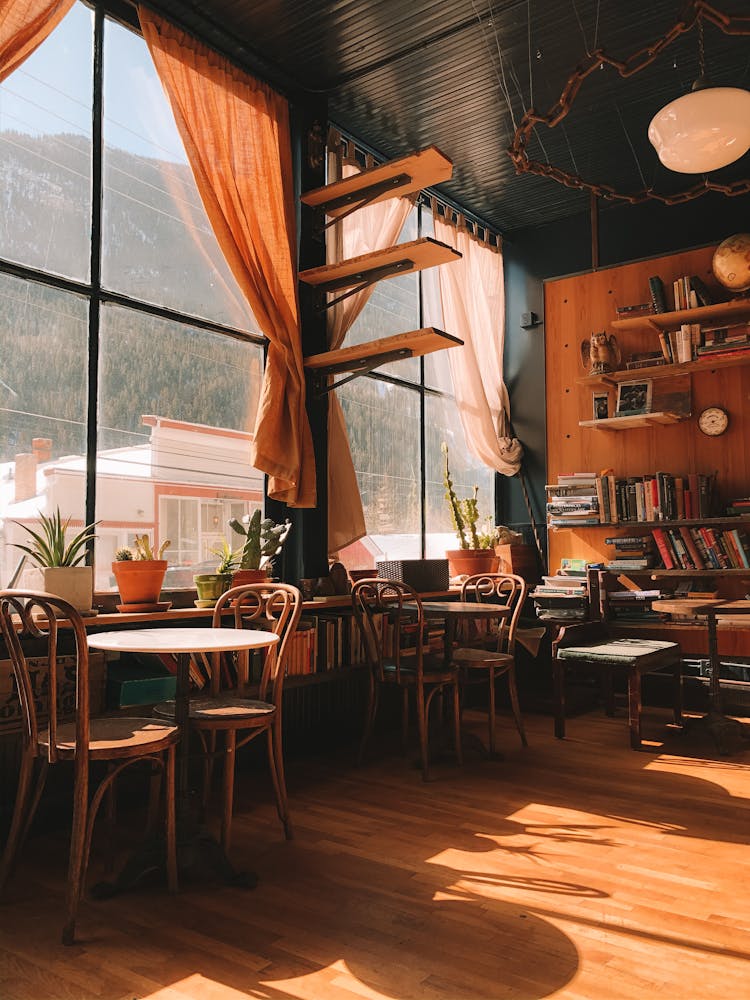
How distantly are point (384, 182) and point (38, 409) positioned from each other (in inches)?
88.4

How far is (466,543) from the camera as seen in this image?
19.1ft

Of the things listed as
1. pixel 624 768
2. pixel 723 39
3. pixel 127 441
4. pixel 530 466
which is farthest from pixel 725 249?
pixel 127 441

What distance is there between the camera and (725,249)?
5.30m

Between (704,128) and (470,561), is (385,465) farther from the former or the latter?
(704,128)

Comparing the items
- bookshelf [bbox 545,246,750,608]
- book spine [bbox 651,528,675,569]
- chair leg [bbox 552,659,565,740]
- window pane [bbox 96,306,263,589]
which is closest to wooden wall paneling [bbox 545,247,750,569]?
bookshelf [bbox 545,246,750,608]

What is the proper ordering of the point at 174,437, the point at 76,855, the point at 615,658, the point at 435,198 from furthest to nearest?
the point at 435,198, the point at 615,658, the point at 174,437, the point at 76,855

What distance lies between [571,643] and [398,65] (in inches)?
138

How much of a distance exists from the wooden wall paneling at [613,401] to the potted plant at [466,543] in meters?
0.67

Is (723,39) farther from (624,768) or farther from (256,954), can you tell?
(256,954)

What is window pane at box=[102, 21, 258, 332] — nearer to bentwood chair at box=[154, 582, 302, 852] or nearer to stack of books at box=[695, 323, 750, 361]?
bentwood chair at box=[154, 582, 302, 852]

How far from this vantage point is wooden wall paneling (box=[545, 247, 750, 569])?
17.9 feet

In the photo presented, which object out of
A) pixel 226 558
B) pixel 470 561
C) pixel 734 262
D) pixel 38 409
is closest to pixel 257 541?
pixel 226 558

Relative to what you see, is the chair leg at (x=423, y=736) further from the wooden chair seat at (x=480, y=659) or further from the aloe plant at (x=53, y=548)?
the aloe plant at (x=53, y=548)

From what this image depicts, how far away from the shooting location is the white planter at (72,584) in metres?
3.00
